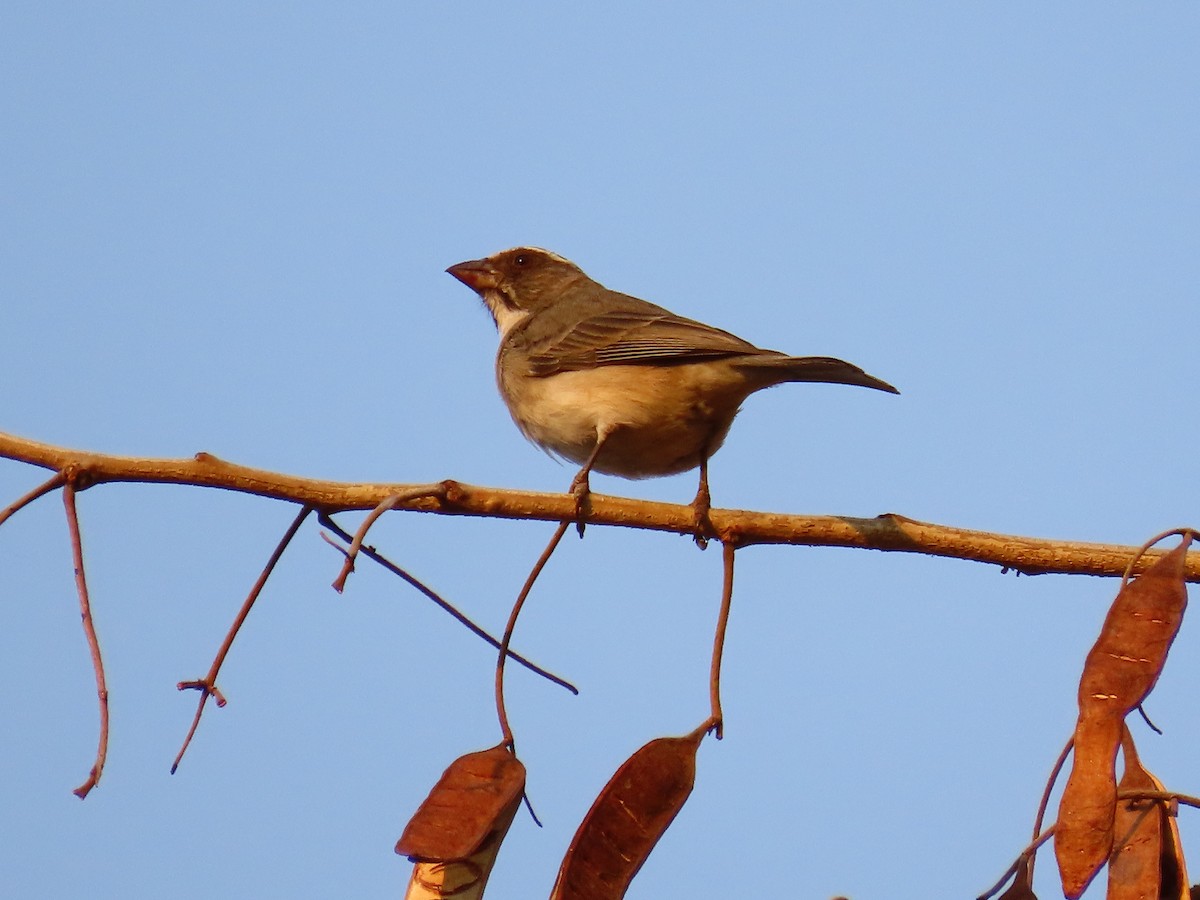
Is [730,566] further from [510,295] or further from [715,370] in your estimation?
[510,295]

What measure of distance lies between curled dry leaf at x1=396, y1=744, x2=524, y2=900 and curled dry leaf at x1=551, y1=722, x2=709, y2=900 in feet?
0.55

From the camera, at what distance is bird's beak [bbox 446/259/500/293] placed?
324 inches

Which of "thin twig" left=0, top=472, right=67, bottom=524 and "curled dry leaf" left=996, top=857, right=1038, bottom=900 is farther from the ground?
"thin twig" left=0, top=472, right=67, bottom=524

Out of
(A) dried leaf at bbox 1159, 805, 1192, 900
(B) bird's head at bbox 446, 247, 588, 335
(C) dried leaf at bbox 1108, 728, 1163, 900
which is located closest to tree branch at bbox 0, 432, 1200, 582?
(C) dried leaf at bbox 1108, 728, 1163, 900

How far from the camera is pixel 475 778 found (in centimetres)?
318

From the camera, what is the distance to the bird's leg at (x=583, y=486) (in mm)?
3901

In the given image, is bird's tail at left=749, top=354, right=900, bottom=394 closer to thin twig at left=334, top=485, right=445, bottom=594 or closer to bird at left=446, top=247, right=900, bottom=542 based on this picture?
bird at left=446, top=247, right=900, bottom=542

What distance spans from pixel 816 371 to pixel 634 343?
3.89 feet

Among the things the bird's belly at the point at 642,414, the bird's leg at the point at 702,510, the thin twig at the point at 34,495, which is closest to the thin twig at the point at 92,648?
the thin twig at the point at 34,495

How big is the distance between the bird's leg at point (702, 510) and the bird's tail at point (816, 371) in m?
0.49

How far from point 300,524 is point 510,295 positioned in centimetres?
496

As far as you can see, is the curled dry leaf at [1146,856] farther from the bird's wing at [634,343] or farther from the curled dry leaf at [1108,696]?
the bird's wing at [634,343]

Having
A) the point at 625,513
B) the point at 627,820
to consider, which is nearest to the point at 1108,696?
the point at 627,820

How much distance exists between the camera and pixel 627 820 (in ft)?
10.3
